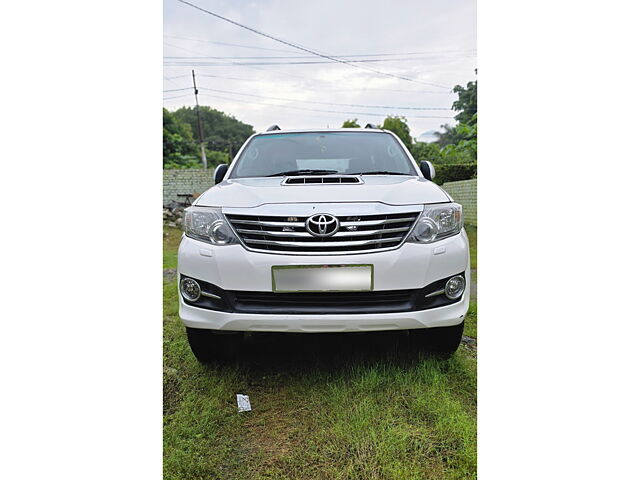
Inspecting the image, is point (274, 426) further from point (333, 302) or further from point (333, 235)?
point (333, 235)

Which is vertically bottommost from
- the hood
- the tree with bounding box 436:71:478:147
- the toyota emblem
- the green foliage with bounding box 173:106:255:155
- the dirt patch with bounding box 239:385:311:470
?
the dirt patch with bounding box 239:385:311:470

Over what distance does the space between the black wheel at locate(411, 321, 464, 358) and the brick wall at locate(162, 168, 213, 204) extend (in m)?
8.63

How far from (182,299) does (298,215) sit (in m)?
0.73

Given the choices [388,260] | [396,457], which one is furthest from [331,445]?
[388,260]

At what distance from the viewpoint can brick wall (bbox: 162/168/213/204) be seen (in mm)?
10156

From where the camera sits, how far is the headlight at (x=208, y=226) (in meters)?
1.98

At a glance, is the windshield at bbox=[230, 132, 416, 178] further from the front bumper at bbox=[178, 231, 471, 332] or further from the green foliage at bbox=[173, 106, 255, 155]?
the green foliage at bbox=[173, 106, 255, 155]

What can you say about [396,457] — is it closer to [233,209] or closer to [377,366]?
[377,366]

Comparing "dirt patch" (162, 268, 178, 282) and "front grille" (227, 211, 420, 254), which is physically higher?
"front grille" (227, 211, 420, 254)

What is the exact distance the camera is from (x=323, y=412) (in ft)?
6.24

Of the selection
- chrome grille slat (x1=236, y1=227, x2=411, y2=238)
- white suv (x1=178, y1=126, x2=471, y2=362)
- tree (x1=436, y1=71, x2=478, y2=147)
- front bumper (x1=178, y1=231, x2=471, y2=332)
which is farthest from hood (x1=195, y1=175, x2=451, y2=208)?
tree (x1=436, y1=71, x2=478, y2=147)

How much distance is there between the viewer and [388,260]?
1.89 m

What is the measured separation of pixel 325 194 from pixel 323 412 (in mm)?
990

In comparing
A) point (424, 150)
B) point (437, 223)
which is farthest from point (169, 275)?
point (424, 150)
